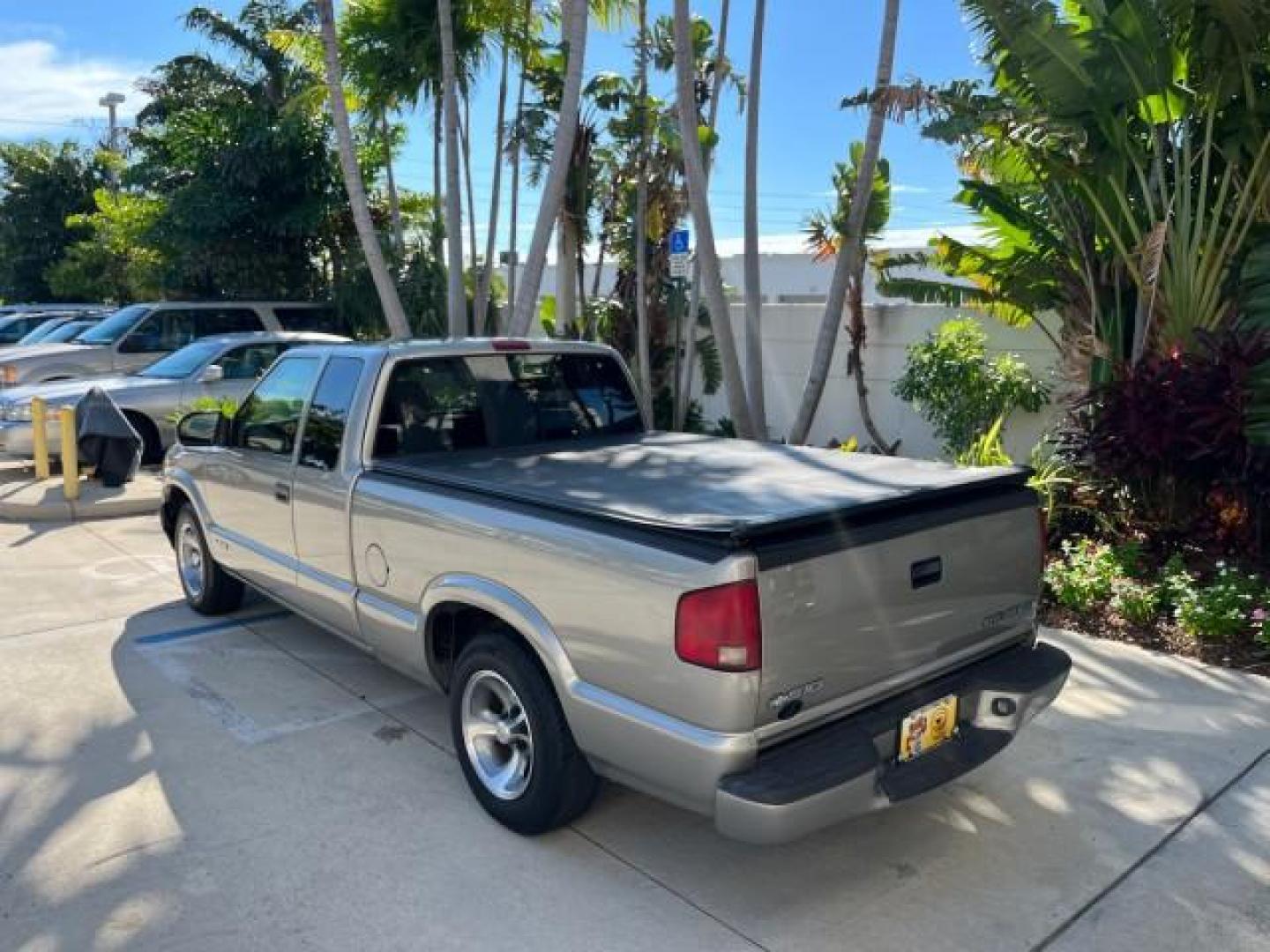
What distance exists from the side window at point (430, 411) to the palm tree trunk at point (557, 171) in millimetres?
4394

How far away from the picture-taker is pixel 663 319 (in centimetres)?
1291

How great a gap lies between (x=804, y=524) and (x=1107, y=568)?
13.2 ft

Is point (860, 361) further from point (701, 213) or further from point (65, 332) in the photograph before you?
point (65, 332)

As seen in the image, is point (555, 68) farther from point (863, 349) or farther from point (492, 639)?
point (492, 639)

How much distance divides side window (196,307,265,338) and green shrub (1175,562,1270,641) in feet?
38.3

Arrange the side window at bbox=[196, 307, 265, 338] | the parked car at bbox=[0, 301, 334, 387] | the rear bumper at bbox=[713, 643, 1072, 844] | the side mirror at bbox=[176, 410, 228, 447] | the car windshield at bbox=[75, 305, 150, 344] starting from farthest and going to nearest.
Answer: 1. the side window at bbox=[196, 307, 265, 338]
2. the car windshield at bbox=[75, 305, 150, 344]
3. the parked car at bbox=[0, 301, 334, 387]
4. the side mirror at bbox=[176, 410, 228, 447]
5. the rear bumper at bbox=[713, 643, 1072, 844]

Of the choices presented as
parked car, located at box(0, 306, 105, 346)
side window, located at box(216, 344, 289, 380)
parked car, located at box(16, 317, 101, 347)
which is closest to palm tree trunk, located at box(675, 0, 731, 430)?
side window, located at box(216, 344, 289, 380)

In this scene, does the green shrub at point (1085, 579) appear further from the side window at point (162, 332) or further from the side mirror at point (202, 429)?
the side window at point (162, 332)

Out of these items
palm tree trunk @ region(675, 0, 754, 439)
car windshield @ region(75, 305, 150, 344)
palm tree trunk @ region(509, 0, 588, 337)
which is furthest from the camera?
car windshield @ region(75, 305, 150, 344)

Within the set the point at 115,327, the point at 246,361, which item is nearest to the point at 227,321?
the point at 115,327

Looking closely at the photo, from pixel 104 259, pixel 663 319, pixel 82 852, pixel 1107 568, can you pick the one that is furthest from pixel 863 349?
pixel 104 259

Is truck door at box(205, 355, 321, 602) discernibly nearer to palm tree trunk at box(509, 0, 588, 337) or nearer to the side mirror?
the side mirror

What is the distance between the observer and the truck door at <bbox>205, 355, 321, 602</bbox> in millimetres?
4949

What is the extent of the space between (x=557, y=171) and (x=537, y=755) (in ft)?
21.7
